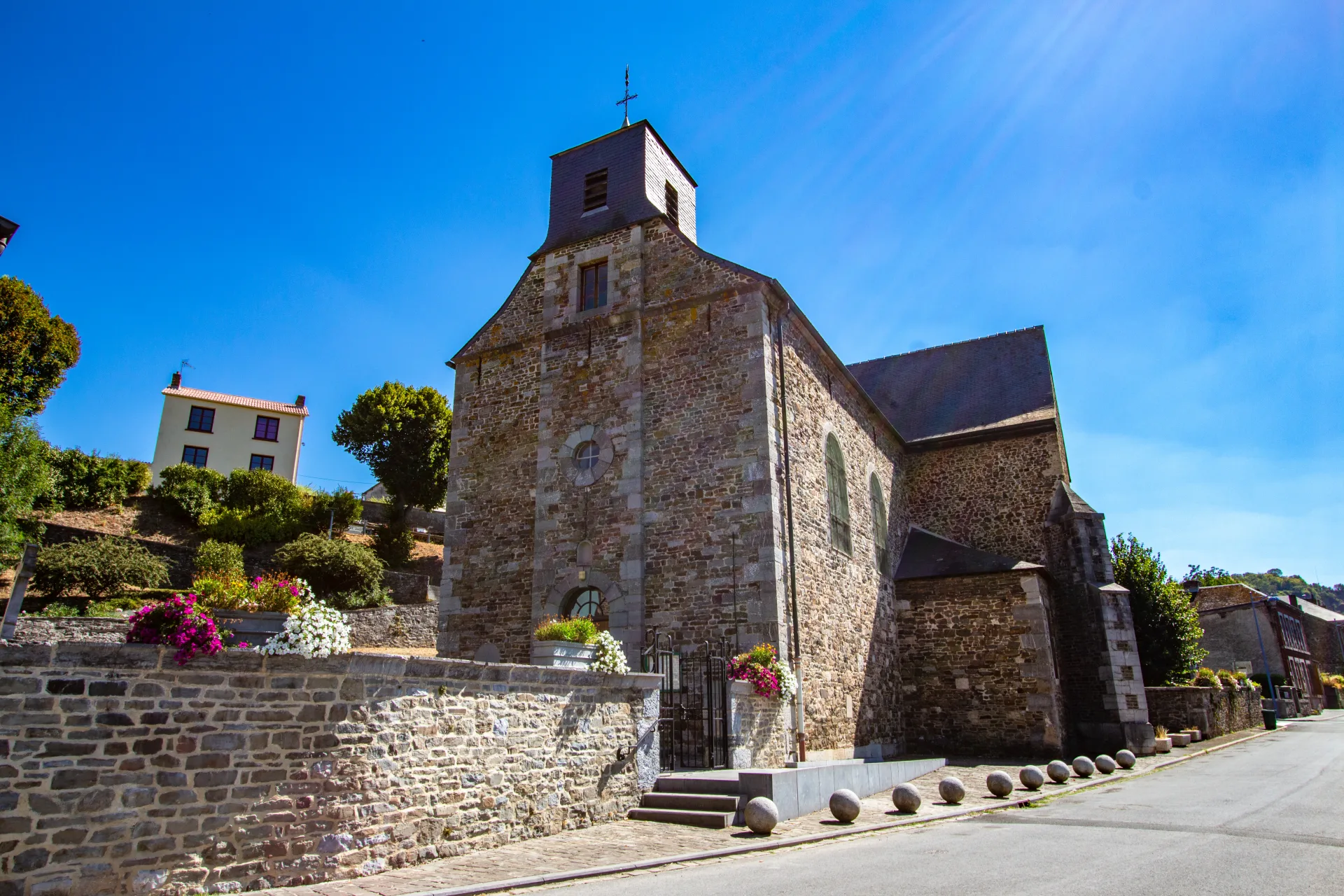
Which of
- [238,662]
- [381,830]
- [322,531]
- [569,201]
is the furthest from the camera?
[322,531]

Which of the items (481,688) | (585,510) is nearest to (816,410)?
(585,510)

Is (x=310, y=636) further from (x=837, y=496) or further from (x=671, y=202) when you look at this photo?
(x=671, y=202)

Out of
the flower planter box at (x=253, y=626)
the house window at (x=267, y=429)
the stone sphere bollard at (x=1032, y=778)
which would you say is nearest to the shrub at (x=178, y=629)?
the flower planter box at (x=253, y=626)

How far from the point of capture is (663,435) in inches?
553

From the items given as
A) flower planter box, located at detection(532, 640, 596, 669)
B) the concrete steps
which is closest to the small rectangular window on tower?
flower planter box, located at detection(532, 640, 596, 669)

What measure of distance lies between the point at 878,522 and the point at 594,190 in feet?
32.2

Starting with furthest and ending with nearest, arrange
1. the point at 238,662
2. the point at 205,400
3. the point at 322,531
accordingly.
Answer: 1. the point at 205,400
2. the point at 322,531
3. the point at 238,662

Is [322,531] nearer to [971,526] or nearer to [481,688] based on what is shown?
[971,526]

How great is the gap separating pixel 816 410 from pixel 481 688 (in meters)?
9.96

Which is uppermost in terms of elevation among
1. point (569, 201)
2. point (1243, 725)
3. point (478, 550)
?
point (569, 201)

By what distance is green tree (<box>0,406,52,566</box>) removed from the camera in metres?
20.9

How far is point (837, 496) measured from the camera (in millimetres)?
16172

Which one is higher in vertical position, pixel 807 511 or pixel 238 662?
pixel 807 511

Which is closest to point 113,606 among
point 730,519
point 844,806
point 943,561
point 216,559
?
point 216,559
